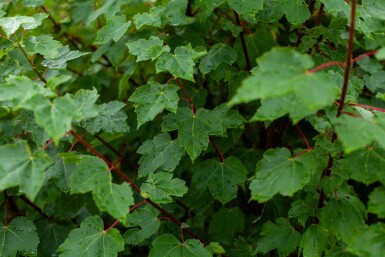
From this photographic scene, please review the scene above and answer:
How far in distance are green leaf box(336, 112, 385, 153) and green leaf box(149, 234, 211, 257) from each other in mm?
895

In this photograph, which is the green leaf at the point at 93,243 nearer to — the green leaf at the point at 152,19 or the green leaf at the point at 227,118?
the green leaf at the point at 227,118

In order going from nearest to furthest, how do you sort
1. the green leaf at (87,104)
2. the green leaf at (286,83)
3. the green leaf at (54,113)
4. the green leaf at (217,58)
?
1. the green leaf at (286,83)
2. the green leaf at (54,113)
3. the green leaf at (87,104)
4. the green leaf at (217,58)

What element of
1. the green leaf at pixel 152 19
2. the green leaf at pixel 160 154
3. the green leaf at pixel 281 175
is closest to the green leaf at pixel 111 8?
the green leaf at pixel 152 19

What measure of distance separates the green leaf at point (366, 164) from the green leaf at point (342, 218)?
0.69 feet

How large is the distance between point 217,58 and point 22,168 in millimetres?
1229

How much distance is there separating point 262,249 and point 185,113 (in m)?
0.70

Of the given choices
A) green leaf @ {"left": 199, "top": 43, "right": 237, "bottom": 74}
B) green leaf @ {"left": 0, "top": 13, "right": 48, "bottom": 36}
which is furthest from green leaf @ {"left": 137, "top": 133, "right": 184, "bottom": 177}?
green leaf @ {"left": 0, "top": 13, "right": 48, "bottom": 36}

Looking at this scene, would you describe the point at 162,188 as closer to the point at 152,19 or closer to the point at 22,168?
the point at 22,168

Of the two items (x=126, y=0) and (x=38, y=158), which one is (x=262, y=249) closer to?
(x=38, y=158)

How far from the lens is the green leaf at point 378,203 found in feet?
5.02

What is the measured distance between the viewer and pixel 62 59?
2.25 meters

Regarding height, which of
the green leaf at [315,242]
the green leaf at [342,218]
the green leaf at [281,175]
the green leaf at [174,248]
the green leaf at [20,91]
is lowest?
the green leaf at [174,248]

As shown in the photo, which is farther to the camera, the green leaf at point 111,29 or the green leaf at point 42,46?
the green leaf at point 111,29

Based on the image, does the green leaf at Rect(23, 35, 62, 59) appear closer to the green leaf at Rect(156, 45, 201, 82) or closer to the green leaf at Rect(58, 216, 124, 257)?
the green leaf at Rect(156, 45, 201, 82)
